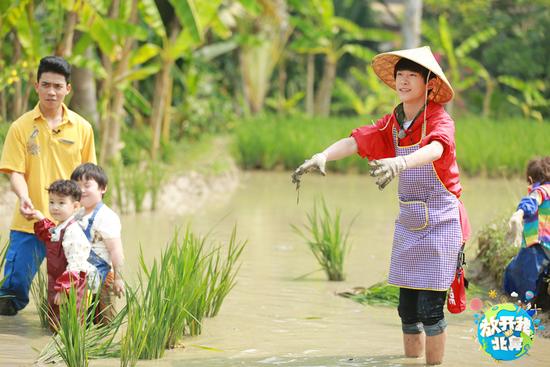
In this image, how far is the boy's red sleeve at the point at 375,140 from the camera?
5.10 metres

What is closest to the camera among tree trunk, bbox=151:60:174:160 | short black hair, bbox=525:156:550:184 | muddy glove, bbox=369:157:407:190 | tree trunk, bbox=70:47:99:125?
muddy glove, bbox=369:157:407:190

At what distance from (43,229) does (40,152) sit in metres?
0.53

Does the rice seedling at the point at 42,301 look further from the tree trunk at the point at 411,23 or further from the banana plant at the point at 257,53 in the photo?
the banana plant at the point at 257,53

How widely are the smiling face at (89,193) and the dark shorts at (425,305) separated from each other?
1.69m

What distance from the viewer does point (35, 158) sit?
586 centimetres

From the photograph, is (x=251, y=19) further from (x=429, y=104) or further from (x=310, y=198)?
(x=429, y=104)

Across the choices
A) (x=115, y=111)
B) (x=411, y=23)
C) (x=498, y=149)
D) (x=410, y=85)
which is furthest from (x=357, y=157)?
(x=410, y=85)

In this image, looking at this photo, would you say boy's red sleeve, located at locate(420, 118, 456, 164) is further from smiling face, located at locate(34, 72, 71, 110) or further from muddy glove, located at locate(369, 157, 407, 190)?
smiling face, located at locate(34, 72, 71, 110)

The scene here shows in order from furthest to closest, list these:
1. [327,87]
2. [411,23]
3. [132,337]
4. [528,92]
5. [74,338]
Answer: [327,87]
[528,92]
[411,23]
[132,337]
[74,338]

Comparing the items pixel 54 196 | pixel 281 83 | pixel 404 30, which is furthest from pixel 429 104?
pixel 281 83

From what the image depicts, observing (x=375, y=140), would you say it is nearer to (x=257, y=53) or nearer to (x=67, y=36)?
(x=67, y=36)

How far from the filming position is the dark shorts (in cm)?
496

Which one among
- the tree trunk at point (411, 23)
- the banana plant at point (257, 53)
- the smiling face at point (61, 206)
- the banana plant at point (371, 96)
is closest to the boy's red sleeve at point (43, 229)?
the smiling face at point (61, 206)

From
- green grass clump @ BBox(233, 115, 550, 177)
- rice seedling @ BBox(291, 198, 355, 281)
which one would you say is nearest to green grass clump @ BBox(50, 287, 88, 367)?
rice seedling @ BBox(291, 198, 355, 281)
